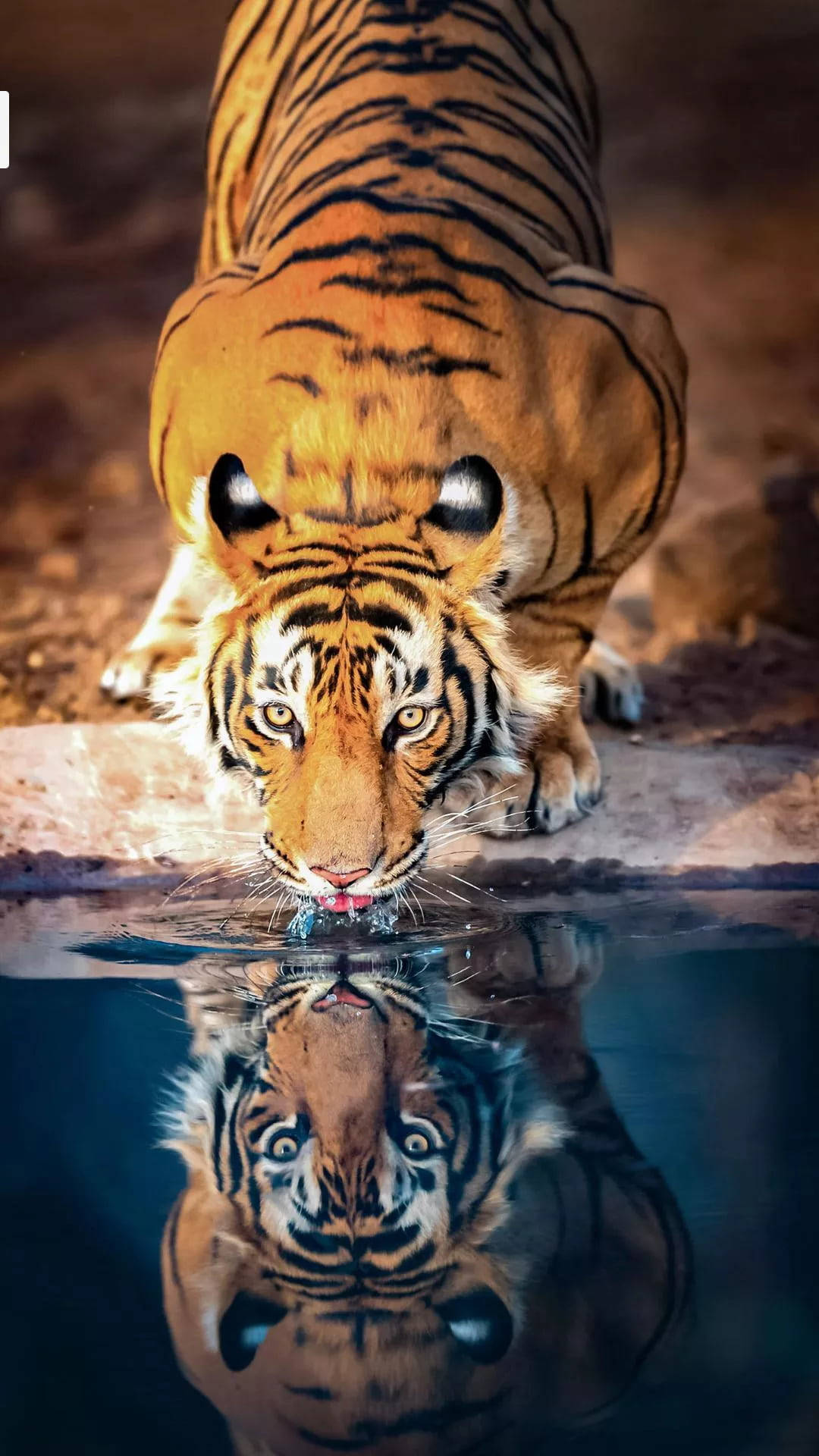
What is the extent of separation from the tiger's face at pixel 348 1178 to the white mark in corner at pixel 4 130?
5.32 m

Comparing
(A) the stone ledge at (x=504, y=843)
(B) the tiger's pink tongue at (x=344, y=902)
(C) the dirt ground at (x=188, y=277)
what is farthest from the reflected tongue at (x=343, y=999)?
(C) the dirt ground at (x=188, y=277)

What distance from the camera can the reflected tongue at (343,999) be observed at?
2.26 m

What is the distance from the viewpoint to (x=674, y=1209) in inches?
63.0

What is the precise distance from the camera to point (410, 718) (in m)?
2.43

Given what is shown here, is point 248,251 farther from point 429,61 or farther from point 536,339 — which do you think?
point 536,339

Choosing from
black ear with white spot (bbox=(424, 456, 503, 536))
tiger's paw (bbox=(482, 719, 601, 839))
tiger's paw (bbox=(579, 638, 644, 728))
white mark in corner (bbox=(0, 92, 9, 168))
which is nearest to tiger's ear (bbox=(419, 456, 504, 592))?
black ear with white spot (bbox=(424, 456, 503, 536))

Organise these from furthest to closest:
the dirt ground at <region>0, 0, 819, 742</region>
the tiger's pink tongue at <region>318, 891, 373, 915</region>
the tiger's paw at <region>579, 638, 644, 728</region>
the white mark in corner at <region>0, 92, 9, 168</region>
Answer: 1. the white mark in corner at <region>0, 92, 9, 168</region>
2. the dirt ground at <region>0, 0, 819, 742</region>
3. the tiger's paw at <region>579, 638, 644, 728</region>
4. the tiger's pink tongue at <region>318, 891, 373, 915</region>

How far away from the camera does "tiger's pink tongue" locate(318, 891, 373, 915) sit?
2408mm

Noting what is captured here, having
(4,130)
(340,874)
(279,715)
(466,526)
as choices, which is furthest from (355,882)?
(4,130)

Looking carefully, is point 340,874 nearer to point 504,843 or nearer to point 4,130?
point 504,843

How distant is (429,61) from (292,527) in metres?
1.36

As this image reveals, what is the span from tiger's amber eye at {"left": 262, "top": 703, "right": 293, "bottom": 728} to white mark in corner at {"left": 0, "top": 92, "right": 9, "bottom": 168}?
498 centimetres

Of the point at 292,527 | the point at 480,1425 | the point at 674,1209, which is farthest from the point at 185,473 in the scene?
the point at 480,1425

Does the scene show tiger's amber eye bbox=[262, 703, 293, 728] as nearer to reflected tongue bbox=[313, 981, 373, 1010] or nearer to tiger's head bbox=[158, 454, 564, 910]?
tiger's head bbox=[158, 454, 564, 910]
